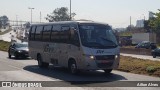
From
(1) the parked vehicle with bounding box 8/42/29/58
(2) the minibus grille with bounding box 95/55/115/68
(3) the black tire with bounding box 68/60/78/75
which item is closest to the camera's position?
(2) the minibus grille with bounding box 95/55/115/68

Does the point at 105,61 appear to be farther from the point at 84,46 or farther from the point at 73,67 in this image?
the point at 73,67

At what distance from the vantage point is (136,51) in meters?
54.7

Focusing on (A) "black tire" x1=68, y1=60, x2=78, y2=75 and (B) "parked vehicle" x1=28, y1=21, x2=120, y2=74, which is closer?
(B) "parked vehicle" x1=28, y1=21, x2=120, y2=74

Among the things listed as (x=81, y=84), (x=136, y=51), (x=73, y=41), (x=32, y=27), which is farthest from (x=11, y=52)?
(x=136, y=51)

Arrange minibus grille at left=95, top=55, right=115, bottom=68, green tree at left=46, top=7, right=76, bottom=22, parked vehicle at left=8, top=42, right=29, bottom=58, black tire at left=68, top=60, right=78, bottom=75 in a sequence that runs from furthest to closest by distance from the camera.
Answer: green tree at left=46, top=7, right=76, bottom=22 < parked vehicle at left=8, top=42, right=29, bottom=58 < black tire at left=68, top=60, right=78, bottom=75 < minibus grille at left=95, top=55, right=115, bottom=68

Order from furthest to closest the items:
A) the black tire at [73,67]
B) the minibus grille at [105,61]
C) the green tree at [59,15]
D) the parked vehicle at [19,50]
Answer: the green tree at [59,15] → the parked vehicle at [19,50] → the black tire at [73,67] → the minibus grille at [105,61]

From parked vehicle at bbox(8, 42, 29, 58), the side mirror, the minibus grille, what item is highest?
the side mirror

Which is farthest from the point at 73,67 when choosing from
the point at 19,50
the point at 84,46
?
the point at 19,50

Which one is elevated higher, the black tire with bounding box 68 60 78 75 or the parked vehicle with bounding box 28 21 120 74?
the parked vehicle with bounding box 28 21 120 74

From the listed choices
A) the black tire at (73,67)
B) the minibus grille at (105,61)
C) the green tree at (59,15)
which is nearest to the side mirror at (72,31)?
the black tire at (73,67)

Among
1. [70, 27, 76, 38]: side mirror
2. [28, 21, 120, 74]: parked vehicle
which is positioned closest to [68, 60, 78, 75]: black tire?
[28, 21, 120, 74]: parked vehicle

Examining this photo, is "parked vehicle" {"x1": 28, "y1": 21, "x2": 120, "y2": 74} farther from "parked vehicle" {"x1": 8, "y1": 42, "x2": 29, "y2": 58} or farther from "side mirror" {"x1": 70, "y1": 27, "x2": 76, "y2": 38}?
"parked vehicle" {"x1": 8, "y1": 42, "x2": 29, "y2": 58}

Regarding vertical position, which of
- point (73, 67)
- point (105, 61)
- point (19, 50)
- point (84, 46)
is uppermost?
point (84, 46)

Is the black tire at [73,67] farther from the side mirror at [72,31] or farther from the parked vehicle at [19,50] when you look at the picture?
the parked vehicle at [19,50]
